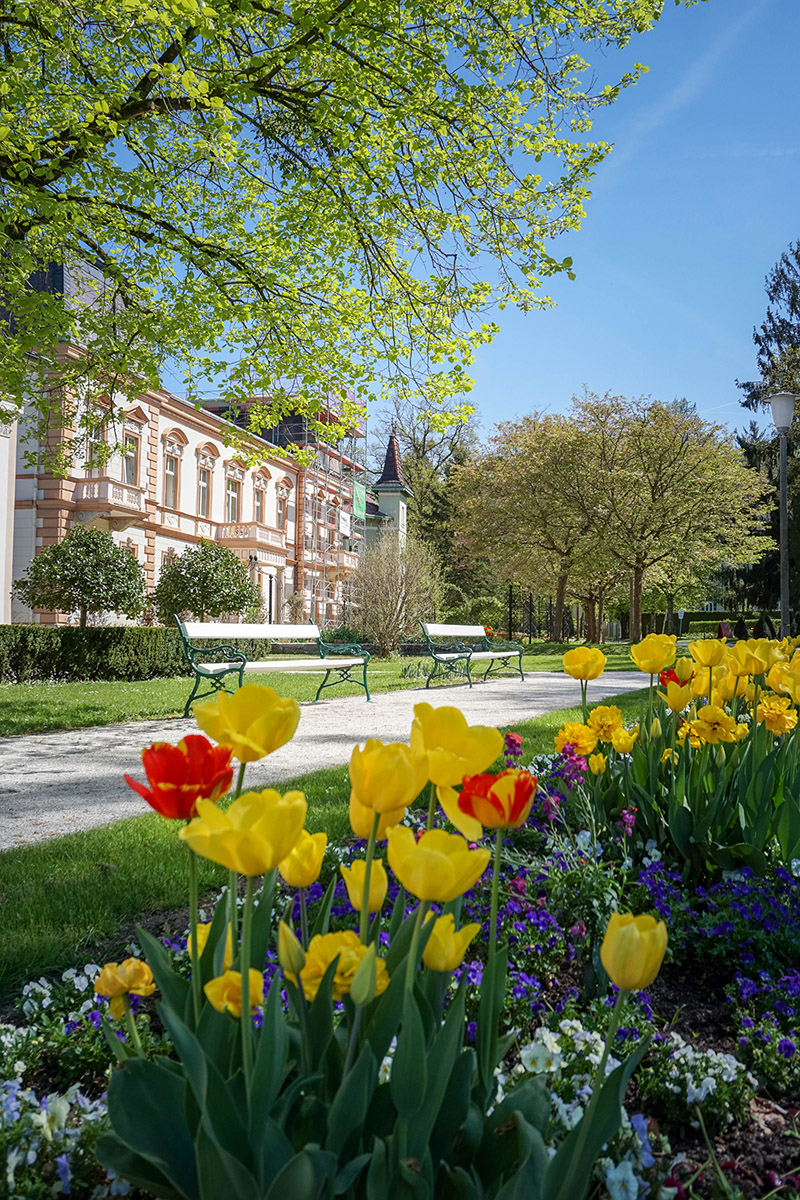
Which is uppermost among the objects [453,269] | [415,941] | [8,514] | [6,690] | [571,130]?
[571,130]

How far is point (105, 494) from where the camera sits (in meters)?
23.2

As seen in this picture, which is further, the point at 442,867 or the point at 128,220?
the point at 128,220

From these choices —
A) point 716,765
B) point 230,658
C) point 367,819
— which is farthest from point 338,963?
point 230,658

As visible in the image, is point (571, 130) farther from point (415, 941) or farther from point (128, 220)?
point (415, 941)

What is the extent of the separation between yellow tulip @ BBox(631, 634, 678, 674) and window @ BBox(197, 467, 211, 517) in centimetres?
2909

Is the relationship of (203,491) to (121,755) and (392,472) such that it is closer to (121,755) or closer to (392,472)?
(392,472)

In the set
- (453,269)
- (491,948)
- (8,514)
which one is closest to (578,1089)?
(491,948)

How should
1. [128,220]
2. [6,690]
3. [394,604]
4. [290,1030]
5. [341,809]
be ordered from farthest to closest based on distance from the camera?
[394,604] < [6,690] < [128,220] < [341,809] < [290,1030]

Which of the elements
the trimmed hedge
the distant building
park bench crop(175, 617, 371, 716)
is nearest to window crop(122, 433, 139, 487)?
the trimmed hedge

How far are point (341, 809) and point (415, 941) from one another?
298 centimetres

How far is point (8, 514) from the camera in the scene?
19125mm

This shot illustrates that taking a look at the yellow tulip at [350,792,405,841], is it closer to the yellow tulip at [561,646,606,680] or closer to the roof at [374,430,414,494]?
the yellow tulip at [561,646,606,680]

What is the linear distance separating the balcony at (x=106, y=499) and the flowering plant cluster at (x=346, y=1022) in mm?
23838

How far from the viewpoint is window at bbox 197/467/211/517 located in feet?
98.5
